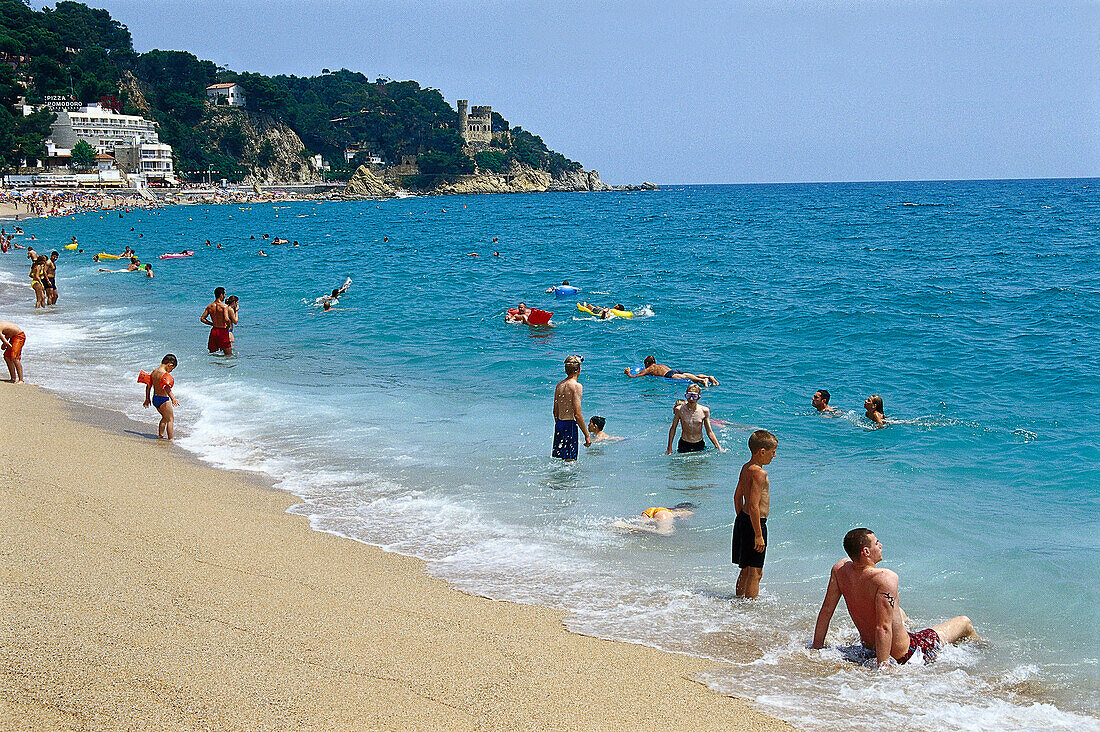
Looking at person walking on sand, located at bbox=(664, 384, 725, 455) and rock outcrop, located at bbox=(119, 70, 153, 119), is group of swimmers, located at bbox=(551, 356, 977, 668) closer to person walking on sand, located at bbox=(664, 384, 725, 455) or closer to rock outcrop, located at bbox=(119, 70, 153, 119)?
person walking on sand, located at bbox=(664, 384, 725, 455)

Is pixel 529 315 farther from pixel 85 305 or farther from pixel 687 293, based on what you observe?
pixel 85 305

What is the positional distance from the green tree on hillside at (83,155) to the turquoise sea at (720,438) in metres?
80.7

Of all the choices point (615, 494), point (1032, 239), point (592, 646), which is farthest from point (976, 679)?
point (1032, 239)

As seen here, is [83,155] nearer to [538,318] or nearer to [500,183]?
[500,183]

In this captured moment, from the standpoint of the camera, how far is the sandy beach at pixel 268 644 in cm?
427

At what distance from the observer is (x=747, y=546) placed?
20.5ft

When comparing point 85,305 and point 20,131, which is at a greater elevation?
point 20,131

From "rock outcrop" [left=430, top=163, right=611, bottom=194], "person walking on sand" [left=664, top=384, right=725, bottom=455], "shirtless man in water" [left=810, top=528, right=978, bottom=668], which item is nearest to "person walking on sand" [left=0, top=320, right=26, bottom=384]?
"person walking on sand" [left=664, top=384, right=725, bottom=455]

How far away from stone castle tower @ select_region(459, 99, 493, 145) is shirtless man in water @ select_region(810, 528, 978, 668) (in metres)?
186

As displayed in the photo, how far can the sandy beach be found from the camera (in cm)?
427

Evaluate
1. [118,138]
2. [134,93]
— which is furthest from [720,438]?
[134,93]

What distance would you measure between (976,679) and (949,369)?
11.7m

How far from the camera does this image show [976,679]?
5207 mm

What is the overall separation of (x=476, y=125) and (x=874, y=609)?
190534 mm
